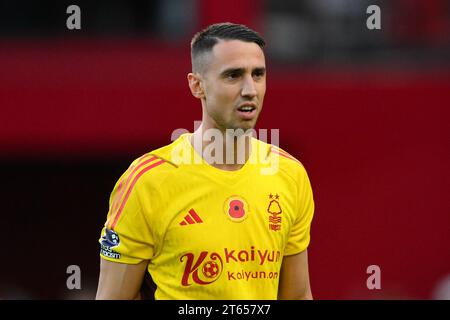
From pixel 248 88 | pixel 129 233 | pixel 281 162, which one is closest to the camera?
pixel 248 88

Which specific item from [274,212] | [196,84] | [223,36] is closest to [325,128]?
[274,212]

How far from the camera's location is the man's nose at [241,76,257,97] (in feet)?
16.0

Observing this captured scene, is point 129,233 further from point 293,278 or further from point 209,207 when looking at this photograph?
point 293,278

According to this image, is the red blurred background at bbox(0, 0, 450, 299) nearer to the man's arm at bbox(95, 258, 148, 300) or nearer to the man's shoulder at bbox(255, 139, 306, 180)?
the man's shoulder at bbox(255, 139, 306, 180)

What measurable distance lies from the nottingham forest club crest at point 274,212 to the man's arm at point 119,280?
0.65 m

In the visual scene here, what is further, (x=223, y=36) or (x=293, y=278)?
(x=293, y=278)

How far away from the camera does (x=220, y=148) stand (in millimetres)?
5105

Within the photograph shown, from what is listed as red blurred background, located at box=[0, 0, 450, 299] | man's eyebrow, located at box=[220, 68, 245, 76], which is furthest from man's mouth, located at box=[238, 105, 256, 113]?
red blurred background, located at box=[0, 0, 450, 299]

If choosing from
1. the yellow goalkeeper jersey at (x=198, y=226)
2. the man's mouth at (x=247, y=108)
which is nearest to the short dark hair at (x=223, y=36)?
the man's mouth at (x=247, y=108)

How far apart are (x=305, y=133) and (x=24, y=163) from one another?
3.43 metres

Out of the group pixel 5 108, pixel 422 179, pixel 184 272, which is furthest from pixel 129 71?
pixel 184 272

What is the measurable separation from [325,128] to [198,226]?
18.5 feet

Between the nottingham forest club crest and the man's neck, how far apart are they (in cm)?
23

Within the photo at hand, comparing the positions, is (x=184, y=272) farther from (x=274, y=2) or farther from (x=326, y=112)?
(x=274, y=2)
